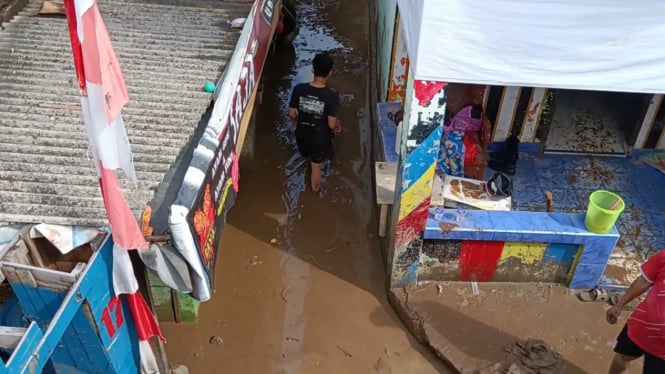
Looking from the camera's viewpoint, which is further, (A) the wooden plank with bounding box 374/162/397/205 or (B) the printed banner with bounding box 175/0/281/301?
(A) the wooden plank with bounding box 374/162/397/205

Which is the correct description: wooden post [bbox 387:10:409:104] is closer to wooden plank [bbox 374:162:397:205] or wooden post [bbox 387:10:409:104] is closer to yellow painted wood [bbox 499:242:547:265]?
wooden plank [bbox 374:162:397:205]

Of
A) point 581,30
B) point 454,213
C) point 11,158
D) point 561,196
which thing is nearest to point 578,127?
point 561,196

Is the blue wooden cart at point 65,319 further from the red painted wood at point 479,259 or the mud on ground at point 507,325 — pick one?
the red painted wood at point 479,259

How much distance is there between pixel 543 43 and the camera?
154 inches

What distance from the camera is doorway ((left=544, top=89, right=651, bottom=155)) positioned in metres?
7.10

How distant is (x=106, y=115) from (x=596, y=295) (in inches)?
182

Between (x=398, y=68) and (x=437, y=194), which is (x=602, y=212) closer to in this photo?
(x=437, y=194)

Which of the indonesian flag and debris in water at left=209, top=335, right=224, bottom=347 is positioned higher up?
the indonesian flag

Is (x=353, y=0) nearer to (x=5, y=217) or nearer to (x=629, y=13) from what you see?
(x=629, y=13)

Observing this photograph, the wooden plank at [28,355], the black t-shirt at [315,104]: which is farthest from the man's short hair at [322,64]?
the wooden plank at [28,355]

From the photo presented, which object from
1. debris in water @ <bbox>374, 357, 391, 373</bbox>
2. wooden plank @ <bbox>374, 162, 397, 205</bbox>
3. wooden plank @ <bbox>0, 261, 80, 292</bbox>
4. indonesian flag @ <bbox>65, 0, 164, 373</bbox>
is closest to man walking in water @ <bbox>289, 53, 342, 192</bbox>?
wooden plank @ <bbox>374, 162, 397, 205</bbox>

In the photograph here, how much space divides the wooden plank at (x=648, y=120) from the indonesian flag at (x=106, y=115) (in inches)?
231

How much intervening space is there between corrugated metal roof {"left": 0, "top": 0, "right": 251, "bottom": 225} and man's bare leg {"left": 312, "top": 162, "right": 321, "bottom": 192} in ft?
5.75

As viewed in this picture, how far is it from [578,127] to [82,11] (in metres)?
6.30
